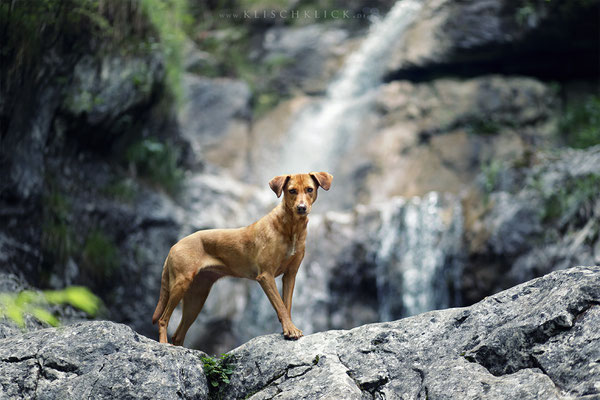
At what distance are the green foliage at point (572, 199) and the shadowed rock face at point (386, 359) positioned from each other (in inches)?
192

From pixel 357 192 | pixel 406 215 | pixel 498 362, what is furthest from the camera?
pixel 357 192

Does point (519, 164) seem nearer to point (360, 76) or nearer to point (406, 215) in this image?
point (406, 215)

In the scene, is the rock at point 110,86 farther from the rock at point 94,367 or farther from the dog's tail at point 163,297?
the rock at point 94,367

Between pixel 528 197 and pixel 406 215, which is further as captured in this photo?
pixel 406 215

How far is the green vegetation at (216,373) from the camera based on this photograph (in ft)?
13.9

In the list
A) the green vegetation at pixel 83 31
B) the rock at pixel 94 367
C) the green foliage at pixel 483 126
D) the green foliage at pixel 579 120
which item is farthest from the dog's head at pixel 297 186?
the green foliage at pixel 483 126

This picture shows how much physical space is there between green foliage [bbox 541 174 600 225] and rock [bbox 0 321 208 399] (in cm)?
651

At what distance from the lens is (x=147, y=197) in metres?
10.1

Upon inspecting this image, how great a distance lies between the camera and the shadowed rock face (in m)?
3.52

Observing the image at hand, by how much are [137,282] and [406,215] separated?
5.02 meters

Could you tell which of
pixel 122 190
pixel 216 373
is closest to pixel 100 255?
pixel 122 190

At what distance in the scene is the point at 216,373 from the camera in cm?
429

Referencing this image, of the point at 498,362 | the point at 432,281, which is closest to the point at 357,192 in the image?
the point at 432,281

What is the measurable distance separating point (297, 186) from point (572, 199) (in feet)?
18.4
